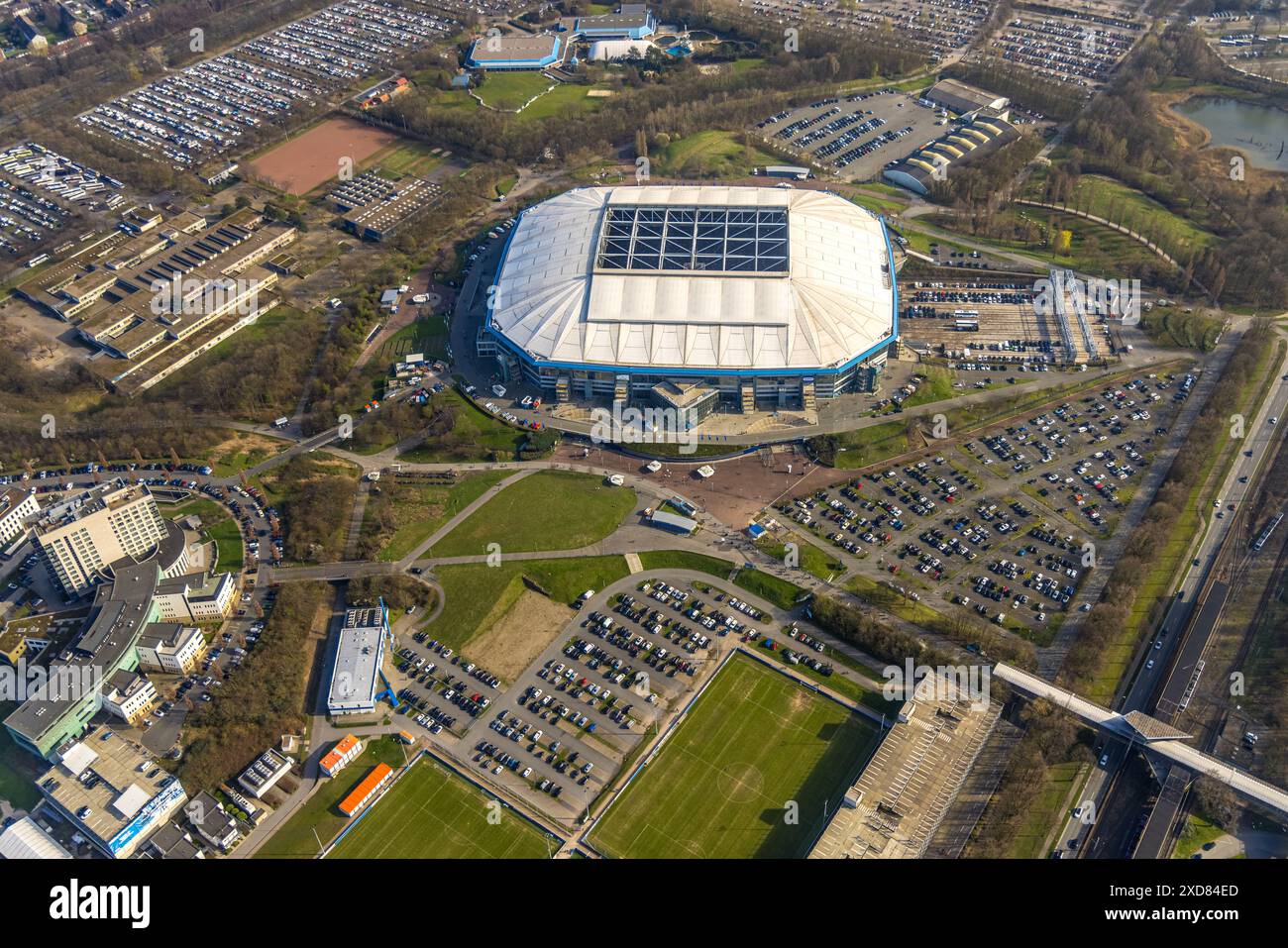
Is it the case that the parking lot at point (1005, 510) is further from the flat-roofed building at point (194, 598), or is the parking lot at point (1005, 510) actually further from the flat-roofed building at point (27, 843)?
the flat-roofed building at point (27, 843)

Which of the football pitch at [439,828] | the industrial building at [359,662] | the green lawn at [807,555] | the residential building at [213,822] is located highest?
the green lawn at [807,555]

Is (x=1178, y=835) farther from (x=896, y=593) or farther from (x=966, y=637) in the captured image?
(x=896, y=593)

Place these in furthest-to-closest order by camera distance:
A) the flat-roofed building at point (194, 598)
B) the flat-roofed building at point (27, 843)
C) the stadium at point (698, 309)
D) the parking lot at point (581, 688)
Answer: the stadium at point (698, 309) < the flat-roofed building at point (194, 598) < the parking lot at point (581, 688) < the flat-roofed building at point (27, 843)

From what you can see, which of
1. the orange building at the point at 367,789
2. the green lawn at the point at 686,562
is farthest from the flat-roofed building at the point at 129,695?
the green lawn at the point at 686,562

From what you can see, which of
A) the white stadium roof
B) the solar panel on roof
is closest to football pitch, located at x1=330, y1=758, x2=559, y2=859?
the white stadium roof

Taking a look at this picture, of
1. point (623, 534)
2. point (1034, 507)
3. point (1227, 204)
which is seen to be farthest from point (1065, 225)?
point (623, 534)

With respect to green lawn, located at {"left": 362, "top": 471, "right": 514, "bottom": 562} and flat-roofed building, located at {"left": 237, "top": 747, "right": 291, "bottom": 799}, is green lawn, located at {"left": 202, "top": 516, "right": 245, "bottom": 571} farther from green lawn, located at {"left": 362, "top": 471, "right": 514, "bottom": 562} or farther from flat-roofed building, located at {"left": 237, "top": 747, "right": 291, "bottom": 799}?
flat-roofed building, located at {"left": 237, "top": 747, "right": 291, "bottom": 799}
